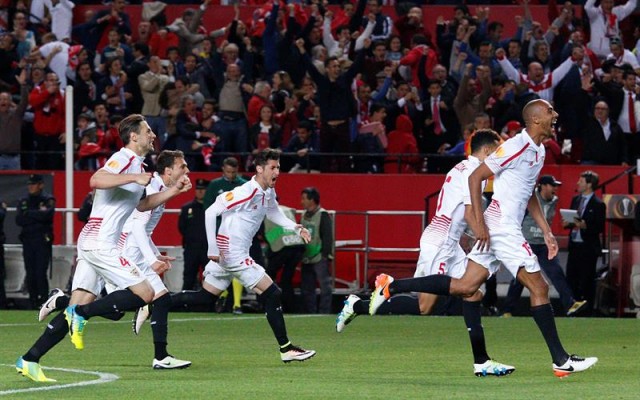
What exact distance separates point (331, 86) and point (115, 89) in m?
4.09

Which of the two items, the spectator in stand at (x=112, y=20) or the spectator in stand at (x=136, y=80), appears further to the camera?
the spectator in stand at (x=112, y=20)

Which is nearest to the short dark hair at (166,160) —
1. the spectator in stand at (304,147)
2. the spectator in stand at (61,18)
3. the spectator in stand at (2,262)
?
the spectator in stand at (2,262)

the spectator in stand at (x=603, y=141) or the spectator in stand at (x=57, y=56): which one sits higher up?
the spectator in stand at (x=57, y=56)

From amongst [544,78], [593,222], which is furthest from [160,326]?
[544,78]

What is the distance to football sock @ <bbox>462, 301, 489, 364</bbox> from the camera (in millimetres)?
12727

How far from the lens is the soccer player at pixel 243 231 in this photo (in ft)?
49.2

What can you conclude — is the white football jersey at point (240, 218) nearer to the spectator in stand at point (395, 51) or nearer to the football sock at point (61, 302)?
the football sock at point (61, 302)

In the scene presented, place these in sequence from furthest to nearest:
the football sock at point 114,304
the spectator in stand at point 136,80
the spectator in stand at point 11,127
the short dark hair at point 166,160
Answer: the spectator in stand at point 136,80 → the spectator in stand at point 11,127 → the short dark hair at point 166,160 → the football sock at point 114,304

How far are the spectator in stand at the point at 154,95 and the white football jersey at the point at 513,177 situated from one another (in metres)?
14.0

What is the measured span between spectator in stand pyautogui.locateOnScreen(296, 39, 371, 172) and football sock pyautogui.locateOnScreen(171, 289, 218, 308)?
9787mm

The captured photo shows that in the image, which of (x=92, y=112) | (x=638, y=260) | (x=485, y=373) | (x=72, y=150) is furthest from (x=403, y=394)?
(x=92, y=112)

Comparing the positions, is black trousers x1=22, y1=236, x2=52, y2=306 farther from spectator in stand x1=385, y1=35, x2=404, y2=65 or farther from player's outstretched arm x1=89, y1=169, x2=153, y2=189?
player's outstretched arm x1=89, y1=169, x2=153, y2=189

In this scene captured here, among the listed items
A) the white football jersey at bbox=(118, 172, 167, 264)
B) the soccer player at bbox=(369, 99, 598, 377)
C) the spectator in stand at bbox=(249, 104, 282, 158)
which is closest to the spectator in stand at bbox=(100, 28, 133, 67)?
the spectator in stand at bbox=(249, 104, 282, 158)

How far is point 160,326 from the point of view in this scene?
13680 millimetres
